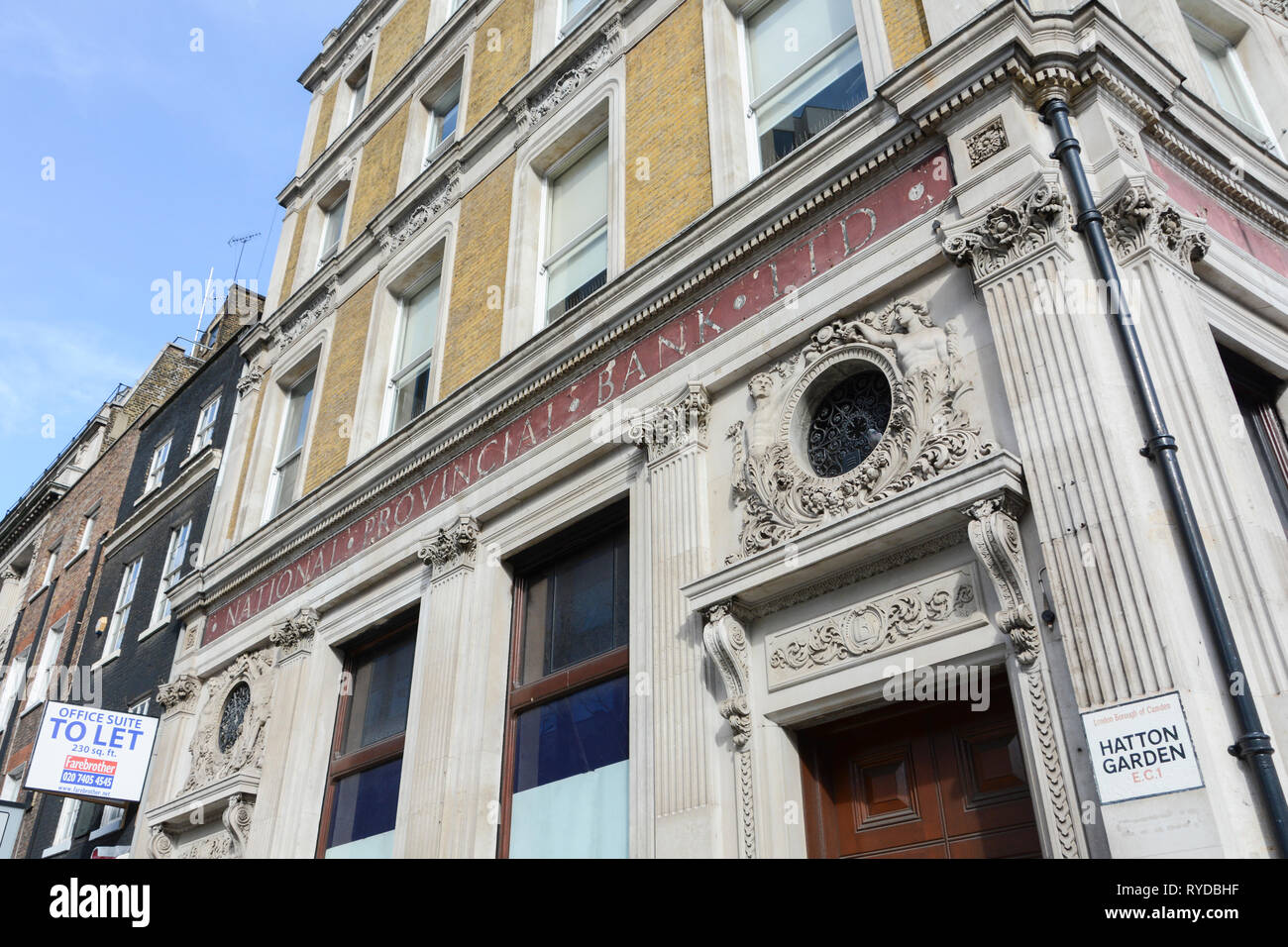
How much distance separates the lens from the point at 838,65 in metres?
10.7

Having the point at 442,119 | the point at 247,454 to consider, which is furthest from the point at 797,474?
the point at 247,454

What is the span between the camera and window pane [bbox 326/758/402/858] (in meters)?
11.9

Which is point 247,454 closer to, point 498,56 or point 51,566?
point 498,56

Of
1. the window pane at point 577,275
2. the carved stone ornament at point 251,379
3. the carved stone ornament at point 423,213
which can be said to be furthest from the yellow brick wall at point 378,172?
the window pane at point 577,275

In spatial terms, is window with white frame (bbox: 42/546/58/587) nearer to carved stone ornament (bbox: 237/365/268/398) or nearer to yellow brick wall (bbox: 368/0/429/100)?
carved stone ornament (bbox: 237/365/268/398)

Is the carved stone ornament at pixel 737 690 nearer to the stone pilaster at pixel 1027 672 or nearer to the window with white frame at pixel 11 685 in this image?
the stone pilaster at pixel 1027 672

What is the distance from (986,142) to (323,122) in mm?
17553

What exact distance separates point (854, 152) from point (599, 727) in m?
5.91

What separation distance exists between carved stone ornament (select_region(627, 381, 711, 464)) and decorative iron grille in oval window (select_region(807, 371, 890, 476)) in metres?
1.26

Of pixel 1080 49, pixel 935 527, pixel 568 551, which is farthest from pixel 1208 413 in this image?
pixel 568 551

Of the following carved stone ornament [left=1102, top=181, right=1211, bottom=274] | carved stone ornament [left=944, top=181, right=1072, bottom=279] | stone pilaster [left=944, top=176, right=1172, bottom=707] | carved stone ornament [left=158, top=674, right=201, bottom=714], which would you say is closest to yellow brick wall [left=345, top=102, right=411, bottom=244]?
carved stone ornament [left=158, top=674, right=201, bottom=714]
